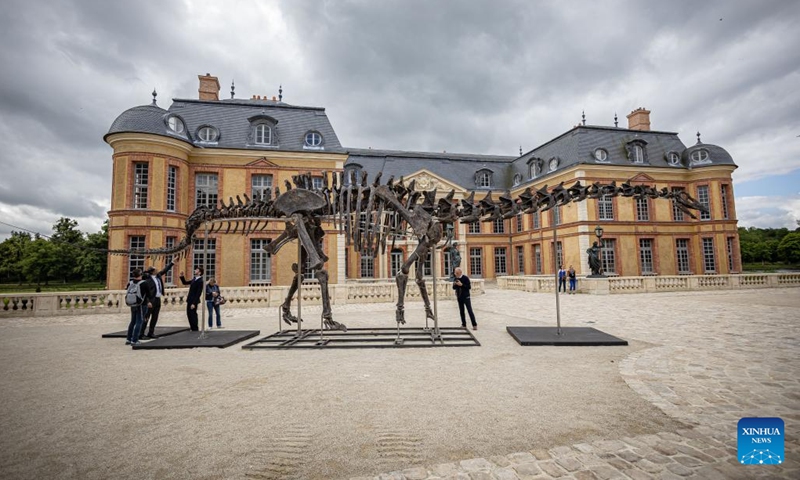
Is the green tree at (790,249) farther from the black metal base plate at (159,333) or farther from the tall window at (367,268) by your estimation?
the black metal base plate at (159,333)

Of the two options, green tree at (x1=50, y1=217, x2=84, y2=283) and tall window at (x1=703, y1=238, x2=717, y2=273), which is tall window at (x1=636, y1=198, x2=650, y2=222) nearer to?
tall window at (x1=703, y1=238, x2=717, y2=273)

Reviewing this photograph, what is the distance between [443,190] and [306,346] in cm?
2693

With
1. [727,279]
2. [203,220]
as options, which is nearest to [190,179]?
[203,220]

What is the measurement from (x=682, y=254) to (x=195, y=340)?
36.1m

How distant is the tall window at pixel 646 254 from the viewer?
98.5 ft

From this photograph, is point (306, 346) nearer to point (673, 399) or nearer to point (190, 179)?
point (673, 399)

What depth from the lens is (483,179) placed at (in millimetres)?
37844

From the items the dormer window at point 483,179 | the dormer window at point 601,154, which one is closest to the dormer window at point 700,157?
the dormer window at point 601,154

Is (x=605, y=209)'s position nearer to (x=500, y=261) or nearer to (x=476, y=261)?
(x=500, y=261)

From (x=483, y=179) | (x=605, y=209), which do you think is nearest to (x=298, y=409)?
(x=605, y=209)

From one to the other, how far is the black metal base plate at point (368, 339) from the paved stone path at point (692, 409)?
128 inches

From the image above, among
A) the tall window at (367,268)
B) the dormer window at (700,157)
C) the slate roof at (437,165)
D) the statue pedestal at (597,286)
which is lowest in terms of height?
the statue pedestal at (597,286)

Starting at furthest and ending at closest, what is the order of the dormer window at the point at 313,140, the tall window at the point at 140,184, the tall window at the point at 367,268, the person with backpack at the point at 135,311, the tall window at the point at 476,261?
the tall window at the point at 476,261, the tall window at the point at 367,268, the dormer window at the point at 313,140, the tall window at the point at 140,184, the person with backpack at the point at 135,311

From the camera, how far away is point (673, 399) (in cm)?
446
